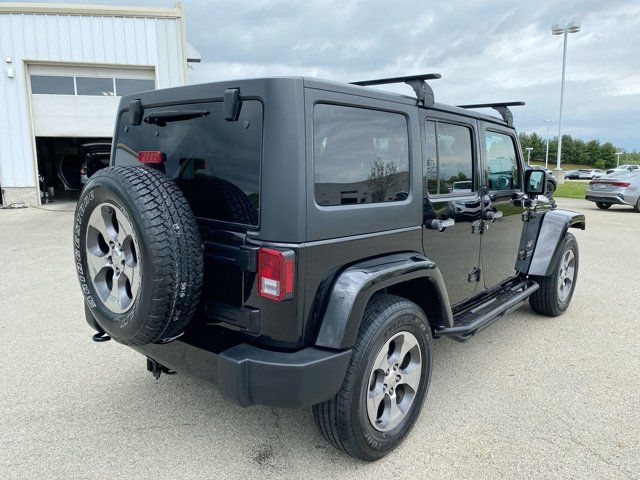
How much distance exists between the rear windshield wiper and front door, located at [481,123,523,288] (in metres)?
2.21

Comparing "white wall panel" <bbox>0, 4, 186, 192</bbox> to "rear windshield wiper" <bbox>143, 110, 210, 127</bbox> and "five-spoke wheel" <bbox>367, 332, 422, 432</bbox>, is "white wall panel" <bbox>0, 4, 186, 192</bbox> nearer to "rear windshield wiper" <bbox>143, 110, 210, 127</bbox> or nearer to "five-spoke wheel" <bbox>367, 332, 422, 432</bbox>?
"rear windshield wiper" <bbox>143, 110, 210, 127</bbox>

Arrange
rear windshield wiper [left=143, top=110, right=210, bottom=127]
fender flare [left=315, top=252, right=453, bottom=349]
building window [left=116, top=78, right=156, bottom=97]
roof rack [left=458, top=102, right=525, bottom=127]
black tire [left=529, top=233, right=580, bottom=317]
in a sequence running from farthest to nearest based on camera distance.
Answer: building window [left=116, top=78, right=156, bottom=97]
black tire [left=529, top=233, right=580, bottom=317]
roof rack [left=458, top=102, right=525, bottom=127]
rear windshield wiper [left=143, top=110, right=210, bottom=127]
fender flare [left=315, top=252, right=453, bottom=349]

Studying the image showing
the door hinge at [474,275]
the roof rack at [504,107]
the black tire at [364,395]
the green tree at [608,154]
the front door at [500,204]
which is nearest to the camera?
the black tire at [364,395]

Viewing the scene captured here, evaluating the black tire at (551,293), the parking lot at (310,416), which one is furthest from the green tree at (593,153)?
the parking lot at (310,416)

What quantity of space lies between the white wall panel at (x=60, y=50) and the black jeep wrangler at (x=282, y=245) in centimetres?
1378

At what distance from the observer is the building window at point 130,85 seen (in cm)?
1531

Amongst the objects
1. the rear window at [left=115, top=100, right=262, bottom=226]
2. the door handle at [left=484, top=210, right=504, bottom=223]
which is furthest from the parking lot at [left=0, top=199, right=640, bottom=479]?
the door handle at [left=484, top=210, right=504, bottom=223]

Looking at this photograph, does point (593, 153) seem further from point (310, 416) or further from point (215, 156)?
point (215, 156)

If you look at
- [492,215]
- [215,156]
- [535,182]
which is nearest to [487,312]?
[492,215]

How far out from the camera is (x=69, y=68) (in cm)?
1494

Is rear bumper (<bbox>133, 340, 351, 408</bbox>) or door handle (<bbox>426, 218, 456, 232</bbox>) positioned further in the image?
door handle (<bbox>426, 218, 456, 232</bbox>)

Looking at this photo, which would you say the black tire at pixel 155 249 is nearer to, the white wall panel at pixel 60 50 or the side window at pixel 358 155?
the side window at pixel 358 155

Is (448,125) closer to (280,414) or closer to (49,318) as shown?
(280,414)

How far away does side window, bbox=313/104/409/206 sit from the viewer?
2.21 meters
